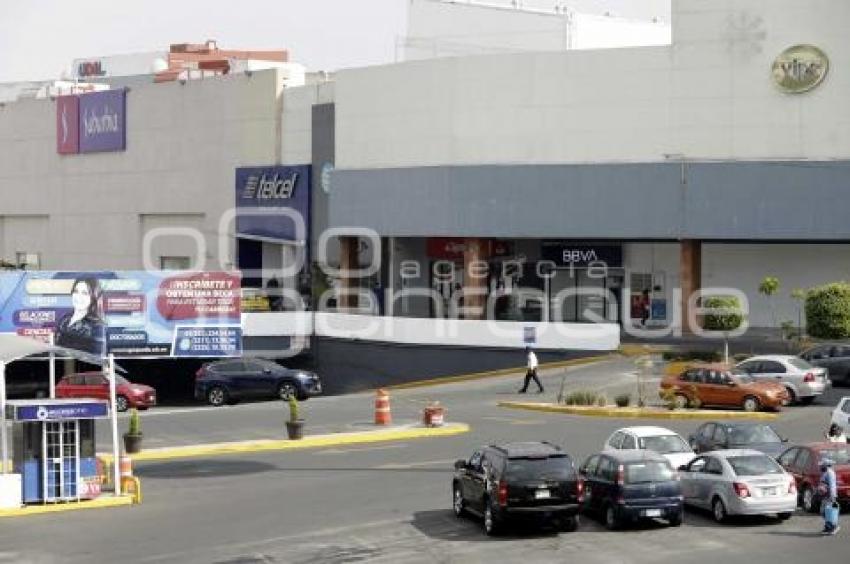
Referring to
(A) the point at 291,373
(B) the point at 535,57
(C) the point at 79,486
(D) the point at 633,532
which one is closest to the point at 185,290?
(A) the point at 291,373

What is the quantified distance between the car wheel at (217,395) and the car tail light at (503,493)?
26.9 m

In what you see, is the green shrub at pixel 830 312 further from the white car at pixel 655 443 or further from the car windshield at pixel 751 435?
the white car at pixel 655 443

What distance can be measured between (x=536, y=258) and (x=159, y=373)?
21.6m

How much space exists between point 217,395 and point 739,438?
2437 centimetres

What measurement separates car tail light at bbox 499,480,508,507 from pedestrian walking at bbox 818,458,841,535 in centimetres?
501

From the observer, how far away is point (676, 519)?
74.4 ft

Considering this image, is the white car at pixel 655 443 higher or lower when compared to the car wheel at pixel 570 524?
higher

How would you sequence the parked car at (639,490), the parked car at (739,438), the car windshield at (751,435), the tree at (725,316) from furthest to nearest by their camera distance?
the tree at (725,316) → the car windshield at (751,435) → the parked car at (739,438) → the parked car at (639,490)

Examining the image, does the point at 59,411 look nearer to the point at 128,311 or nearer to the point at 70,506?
the point at 70,506

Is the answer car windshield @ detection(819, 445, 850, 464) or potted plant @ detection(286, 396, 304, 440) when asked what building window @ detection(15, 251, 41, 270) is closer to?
potted plant @ detection(286, 396, 304, 440)

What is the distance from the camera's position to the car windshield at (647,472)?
884 inches

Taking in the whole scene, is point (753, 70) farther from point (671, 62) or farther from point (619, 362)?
point (619, 362)

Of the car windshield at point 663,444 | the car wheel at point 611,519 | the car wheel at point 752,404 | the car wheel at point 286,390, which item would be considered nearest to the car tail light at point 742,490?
the car wheel at point 611,519

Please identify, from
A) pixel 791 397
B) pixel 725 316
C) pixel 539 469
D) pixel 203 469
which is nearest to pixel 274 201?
pixel 725 316
